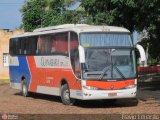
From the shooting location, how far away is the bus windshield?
69.7 feet

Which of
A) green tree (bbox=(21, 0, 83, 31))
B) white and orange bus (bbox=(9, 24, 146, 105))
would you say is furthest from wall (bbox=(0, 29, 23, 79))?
white and orange bus (bbox=(9, 24, 146, 105))

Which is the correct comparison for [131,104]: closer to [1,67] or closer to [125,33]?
[125,33]

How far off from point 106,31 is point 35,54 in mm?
5587

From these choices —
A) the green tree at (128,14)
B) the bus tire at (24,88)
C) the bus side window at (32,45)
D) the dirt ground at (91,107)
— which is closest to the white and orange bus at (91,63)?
the dirt ground at (91,107)

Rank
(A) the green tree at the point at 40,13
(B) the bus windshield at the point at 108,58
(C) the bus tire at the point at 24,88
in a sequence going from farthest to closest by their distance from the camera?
1. (A) the green tree at the point at 40,13
2. (C) the bus tire at the point at 24,88
3. (B) the bus windshield at the point at 108,58

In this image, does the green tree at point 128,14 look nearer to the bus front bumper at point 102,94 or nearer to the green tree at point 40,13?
the bus front bumper at point 102,94

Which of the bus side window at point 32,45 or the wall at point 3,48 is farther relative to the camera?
the wall at point 3,48

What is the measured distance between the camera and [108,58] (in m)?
21.5

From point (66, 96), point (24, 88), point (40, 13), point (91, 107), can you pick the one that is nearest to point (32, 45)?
point (24, 88)

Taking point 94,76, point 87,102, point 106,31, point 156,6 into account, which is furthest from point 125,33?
point 156,6

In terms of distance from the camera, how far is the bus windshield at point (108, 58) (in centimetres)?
2123

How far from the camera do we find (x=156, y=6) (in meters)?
27.4

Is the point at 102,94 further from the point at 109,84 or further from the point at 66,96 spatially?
the point at 66,96

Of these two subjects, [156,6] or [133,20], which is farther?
[133,20]
